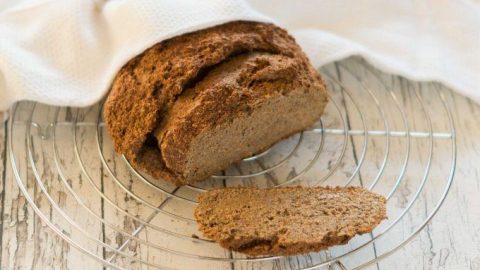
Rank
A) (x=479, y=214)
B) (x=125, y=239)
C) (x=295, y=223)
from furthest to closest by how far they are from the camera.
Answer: (x=479, y=214) → (x=125, y=239) → (x=295, y=223)

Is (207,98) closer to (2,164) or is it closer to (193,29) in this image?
(193,29)

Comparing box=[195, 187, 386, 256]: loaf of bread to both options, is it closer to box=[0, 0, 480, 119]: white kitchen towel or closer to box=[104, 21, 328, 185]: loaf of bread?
box=[104, 21, 328, 185]: loaf of bread

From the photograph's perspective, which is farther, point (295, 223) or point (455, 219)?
point (455, 219)

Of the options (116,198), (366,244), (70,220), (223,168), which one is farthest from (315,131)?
(70,220)

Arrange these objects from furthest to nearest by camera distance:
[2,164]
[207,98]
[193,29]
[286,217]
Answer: [2,164] < [193,29] < [207,98] < [286,217]

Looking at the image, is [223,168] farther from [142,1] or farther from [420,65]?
[420,65]

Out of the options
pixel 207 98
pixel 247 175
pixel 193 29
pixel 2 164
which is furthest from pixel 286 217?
pixel 2 164

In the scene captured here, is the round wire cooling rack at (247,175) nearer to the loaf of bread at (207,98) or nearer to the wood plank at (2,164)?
the wood plank at (2,164)
